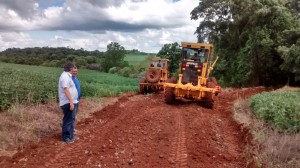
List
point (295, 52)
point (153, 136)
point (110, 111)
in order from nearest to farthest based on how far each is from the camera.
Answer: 1. point (153, 136)
2. point (110, 111)
3. point (295, 52)

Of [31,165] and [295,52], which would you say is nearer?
[31,165]

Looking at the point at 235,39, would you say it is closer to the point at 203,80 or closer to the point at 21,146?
the point at 203,80

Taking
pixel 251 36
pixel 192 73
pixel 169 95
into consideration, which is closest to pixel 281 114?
pixel 169 95

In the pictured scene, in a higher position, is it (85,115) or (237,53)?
(237,53)

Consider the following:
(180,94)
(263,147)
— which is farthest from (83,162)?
(180,94)

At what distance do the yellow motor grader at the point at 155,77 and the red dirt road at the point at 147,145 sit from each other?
8784 millimetres

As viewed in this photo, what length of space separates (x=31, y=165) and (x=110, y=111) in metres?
7.26

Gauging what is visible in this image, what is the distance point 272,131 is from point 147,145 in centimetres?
341

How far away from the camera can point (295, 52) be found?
2181 cm

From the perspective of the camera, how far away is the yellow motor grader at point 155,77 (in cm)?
2134

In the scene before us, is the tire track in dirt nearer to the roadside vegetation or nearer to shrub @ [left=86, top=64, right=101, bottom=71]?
the roadside vegetation

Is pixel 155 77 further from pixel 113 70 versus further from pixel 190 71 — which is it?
pixel 113 70

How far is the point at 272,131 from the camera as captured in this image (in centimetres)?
954

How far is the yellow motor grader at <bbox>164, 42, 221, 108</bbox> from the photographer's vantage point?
49.4 feet
